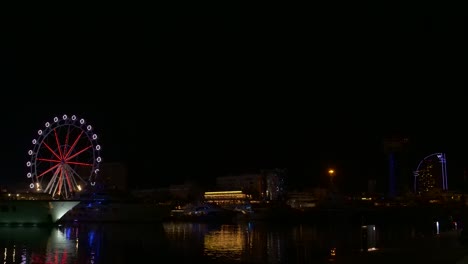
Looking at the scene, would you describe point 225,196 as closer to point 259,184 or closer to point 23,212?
point 259,184

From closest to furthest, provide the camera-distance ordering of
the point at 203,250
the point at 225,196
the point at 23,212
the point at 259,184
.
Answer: the point at 203,250 < the point at 23,212 < the point at 225,196 < the point at 259,184

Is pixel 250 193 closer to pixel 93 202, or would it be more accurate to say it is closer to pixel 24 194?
pixel 93 202

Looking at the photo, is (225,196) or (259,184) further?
(259,184)

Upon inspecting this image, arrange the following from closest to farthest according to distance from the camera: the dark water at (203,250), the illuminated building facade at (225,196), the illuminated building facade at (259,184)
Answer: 1. the dark water at (203,250)
2. the illuminated building facade at (225,196)
3. the illuminated building facade at (259,184)

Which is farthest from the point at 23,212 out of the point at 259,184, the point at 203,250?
the point at 259,184

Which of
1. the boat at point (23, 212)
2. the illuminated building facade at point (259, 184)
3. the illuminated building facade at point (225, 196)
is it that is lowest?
the boat at point (23, 212)

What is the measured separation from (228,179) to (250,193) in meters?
13.4

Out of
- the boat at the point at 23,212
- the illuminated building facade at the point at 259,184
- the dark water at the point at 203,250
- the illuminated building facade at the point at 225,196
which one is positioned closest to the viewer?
the dark water at the point at 203,250

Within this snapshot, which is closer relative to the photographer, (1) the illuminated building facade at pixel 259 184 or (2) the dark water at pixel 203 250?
(2) the dark water at pixel 203 250

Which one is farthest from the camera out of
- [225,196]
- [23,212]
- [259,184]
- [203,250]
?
[259,184]

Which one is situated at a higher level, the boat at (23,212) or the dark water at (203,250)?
the boat at (23,212)

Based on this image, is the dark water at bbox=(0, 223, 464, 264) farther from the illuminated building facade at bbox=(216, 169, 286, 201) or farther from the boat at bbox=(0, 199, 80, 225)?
the illuminated building facade at bbox=(216, 169, 286, 201)

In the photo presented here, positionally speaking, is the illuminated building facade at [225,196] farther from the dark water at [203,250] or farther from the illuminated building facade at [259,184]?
the dark water at [203,250]

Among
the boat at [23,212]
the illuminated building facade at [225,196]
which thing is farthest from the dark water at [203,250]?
the illuminated building facade at [225,196]
